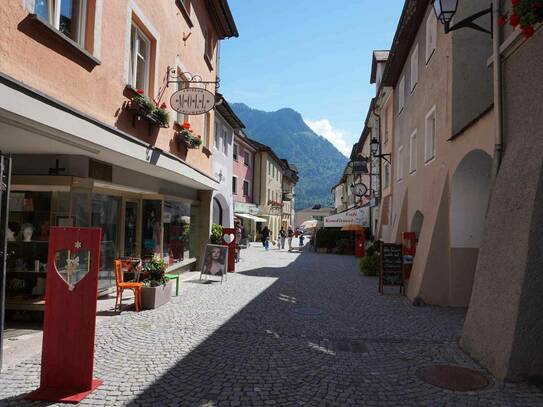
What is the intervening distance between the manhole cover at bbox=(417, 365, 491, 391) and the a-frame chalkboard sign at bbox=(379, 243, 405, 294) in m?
5.57

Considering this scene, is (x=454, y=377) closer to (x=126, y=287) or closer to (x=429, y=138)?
(x=126, y=287)

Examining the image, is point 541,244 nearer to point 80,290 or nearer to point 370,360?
point 370,360

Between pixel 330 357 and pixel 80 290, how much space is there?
3286 millimetres

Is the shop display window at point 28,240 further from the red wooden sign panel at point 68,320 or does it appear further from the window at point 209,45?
the window at point 209,45

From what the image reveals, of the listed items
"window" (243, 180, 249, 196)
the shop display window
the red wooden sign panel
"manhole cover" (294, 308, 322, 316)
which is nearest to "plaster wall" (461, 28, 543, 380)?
"manhole cover" (294, 308, 322, 316)

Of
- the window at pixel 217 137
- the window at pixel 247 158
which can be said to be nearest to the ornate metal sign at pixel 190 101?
the window at pixel 217 137

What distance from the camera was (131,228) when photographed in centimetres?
1183

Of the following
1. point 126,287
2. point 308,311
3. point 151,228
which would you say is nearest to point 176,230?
point 151,228

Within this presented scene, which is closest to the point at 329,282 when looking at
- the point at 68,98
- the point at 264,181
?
the point at 68,98

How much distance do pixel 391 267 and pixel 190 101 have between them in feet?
21.1

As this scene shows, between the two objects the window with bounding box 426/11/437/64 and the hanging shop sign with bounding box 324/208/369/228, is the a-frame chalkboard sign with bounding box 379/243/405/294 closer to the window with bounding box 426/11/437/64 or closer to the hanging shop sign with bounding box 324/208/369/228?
the window with bounding box 426/11/437/64

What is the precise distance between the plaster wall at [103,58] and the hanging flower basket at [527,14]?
569 centimetres

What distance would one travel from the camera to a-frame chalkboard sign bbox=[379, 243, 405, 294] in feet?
35.7

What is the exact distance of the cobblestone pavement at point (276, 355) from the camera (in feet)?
14.4
